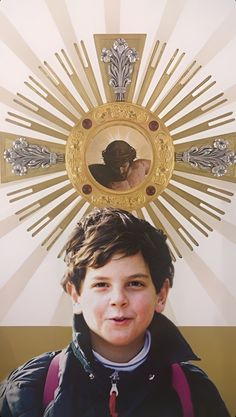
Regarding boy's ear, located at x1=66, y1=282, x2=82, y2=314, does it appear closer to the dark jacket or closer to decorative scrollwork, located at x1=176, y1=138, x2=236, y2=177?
the dark jacket

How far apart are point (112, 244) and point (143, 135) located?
0.40m

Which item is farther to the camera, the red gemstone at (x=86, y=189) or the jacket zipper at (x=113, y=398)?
the red gemstone at (x=86, y=189)

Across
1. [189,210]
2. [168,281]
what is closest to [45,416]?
[168,281]

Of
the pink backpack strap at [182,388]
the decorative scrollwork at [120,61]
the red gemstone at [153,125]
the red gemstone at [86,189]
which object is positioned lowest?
the pink backpack strap at [182,388]

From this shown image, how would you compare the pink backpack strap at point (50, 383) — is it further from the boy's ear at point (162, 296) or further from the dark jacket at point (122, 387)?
the boy's ear at point (162, 296)

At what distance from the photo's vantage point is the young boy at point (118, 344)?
1927mm

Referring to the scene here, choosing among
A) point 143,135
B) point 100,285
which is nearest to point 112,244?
point 100,285

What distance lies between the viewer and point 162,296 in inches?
78.4

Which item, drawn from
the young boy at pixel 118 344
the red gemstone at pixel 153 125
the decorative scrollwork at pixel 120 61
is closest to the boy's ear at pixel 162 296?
the young boy at pixel 118 344

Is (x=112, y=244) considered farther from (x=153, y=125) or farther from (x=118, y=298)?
(x=153, y=125)

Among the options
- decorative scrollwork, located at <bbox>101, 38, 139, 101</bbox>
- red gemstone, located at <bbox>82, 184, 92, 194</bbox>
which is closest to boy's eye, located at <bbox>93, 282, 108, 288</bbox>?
red gemstone, located at <bbox>82, 184, 92, 194</bbox>

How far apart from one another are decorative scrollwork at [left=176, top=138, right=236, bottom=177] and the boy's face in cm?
39

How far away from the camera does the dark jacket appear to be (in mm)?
1927

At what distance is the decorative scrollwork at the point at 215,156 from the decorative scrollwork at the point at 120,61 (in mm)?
332
